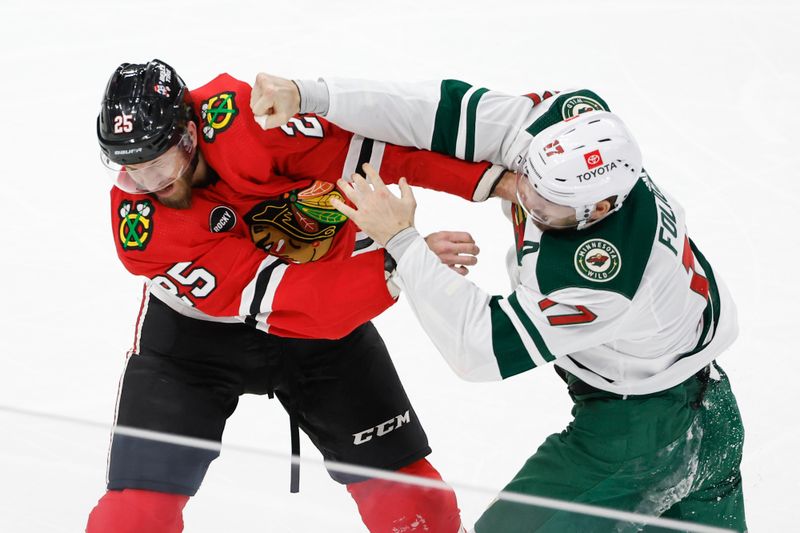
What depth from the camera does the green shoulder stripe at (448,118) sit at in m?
2.64

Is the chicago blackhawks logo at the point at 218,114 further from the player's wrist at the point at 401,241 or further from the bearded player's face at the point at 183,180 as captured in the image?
the player's wrist at the point at 401,241

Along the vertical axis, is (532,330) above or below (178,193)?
below

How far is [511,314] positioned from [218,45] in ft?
9.17

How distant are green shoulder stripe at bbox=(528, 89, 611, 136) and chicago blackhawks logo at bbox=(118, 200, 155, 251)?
0.93 m

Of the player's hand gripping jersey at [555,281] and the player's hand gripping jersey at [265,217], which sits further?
the player's hand gripping jersey at [265,217]

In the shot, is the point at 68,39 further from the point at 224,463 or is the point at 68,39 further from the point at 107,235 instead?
the point at 224,463

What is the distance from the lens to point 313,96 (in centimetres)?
258

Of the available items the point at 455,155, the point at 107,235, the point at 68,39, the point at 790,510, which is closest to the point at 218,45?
the point at 68,39

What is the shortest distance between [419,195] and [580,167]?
6.37ft

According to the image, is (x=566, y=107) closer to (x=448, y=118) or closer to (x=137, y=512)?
(x=448, y=118)

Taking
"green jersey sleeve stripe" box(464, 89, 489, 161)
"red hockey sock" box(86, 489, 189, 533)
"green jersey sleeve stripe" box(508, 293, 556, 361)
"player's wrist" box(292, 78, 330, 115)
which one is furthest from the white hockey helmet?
"red hockey sock" box(86, 489, 189, 533)

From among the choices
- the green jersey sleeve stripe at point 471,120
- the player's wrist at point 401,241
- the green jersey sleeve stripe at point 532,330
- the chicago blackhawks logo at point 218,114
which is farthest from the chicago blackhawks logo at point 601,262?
the chicago blackhawks logo at point 218,114

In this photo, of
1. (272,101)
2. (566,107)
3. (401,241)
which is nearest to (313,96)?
(272,101)

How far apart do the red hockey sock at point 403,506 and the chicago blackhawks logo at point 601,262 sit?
542 millimetres
